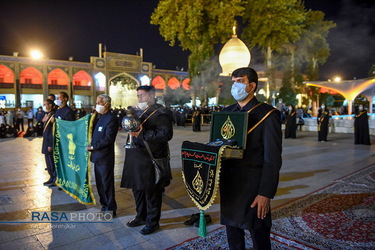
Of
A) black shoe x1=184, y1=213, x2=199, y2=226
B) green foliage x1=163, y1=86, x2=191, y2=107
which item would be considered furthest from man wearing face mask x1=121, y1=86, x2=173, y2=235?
green foliage x1=163, y1=86, x2=191, y2=107

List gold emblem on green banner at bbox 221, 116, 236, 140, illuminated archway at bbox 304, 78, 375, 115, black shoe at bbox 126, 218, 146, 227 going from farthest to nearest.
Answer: illuminated archway at bbox 304, 78, 375, 115, black shoe at bbox 126, 218, 146, 227, gold emblem on green banner at bbox 221, 116, 236, 140

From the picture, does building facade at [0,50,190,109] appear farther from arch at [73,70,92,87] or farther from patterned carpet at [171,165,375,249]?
patterned carpet at [171,165,375,249]

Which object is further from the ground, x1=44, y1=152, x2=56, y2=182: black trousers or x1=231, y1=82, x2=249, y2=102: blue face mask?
x1=231, y1=82, x2=249, y2=102: blue face mask

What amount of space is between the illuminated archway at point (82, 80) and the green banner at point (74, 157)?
36102mm

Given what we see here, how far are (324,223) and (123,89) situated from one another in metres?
41.7

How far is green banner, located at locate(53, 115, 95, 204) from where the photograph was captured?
396 centimetres

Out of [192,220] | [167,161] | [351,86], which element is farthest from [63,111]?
[351,86]

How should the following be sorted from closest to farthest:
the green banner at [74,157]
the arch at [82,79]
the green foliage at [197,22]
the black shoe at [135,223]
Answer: the black shoe at [135,223]
the green banner at [74,157]
the green foliage at [197,22]
the arch at [82,79]

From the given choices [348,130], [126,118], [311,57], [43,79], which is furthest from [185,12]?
[43,79]

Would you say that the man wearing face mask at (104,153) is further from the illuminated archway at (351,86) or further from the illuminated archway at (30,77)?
the illuminated archway at (30,77)

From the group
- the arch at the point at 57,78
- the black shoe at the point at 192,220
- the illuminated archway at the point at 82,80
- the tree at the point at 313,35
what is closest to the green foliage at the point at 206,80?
the tree at the point at 313,35

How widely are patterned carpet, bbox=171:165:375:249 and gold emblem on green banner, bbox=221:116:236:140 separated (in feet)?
4.67

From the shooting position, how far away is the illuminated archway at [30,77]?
114 ft

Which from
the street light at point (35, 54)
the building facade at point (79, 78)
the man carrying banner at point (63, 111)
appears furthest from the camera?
the street light at point (35, 54)
